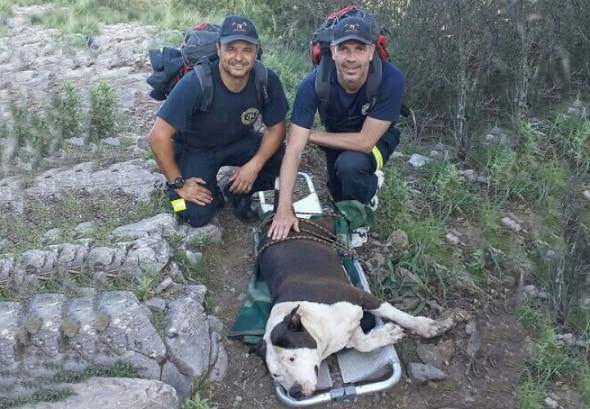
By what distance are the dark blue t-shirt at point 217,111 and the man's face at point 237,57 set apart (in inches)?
6.3

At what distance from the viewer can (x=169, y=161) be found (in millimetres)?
4973

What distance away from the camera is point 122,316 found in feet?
13.9

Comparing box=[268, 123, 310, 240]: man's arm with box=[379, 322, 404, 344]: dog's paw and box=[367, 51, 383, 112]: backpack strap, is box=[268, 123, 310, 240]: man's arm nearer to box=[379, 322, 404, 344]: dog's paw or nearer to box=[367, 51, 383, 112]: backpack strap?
box=[367, 51, 383, 112]: backpack strap

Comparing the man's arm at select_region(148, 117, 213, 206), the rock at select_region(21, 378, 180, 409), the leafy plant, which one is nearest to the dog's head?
the rock at select_region(21, 378, 180, 409)

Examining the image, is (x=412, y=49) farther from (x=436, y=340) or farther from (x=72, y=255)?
(x=72, y=255)

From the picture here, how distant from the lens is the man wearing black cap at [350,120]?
464 cm

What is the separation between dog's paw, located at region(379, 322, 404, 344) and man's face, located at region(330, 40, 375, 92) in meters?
1.83

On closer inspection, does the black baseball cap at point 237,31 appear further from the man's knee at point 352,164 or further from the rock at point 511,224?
the rock at point 511,224

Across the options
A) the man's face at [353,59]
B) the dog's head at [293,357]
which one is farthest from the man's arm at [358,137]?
the dog's head at [293,357]

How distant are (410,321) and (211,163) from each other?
2.09 metres

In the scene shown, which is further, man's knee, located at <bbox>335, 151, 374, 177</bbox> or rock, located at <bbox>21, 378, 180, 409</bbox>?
man's knee, located at <bbox>335, 151, 374, 177</bbox>

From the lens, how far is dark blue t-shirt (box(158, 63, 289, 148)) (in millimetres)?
4742

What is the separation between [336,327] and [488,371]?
1119 mm

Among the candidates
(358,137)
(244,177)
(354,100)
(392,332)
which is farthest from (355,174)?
(392,332)
